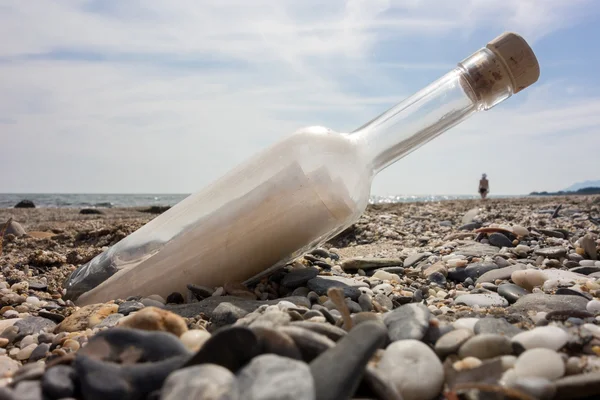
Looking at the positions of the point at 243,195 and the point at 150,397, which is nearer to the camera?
the point at 150,397

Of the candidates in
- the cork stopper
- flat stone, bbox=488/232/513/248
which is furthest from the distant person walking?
the cork stopper

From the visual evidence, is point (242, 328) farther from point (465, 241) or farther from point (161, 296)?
point (465, 241)

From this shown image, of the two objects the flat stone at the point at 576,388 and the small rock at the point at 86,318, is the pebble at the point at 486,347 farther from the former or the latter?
the small rock at the point at 86,318

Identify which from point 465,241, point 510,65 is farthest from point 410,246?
point 510,65

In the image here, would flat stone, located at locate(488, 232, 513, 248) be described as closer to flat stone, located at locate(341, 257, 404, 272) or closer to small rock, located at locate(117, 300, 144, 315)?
flat stone, located at locate(341, 257, 404, 272)

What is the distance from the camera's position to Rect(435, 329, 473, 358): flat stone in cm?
110

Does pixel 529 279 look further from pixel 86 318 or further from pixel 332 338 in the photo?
pixel 86 318

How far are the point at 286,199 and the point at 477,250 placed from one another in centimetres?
144

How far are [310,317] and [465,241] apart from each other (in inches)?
86.2

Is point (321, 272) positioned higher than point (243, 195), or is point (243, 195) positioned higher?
point (243, 195)

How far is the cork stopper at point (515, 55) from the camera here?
204cm

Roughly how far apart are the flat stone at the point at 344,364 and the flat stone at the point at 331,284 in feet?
2.78

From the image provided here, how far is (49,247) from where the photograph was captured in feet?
12.7

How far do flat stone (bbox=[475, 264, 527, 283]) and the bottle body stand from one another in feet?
2.14
